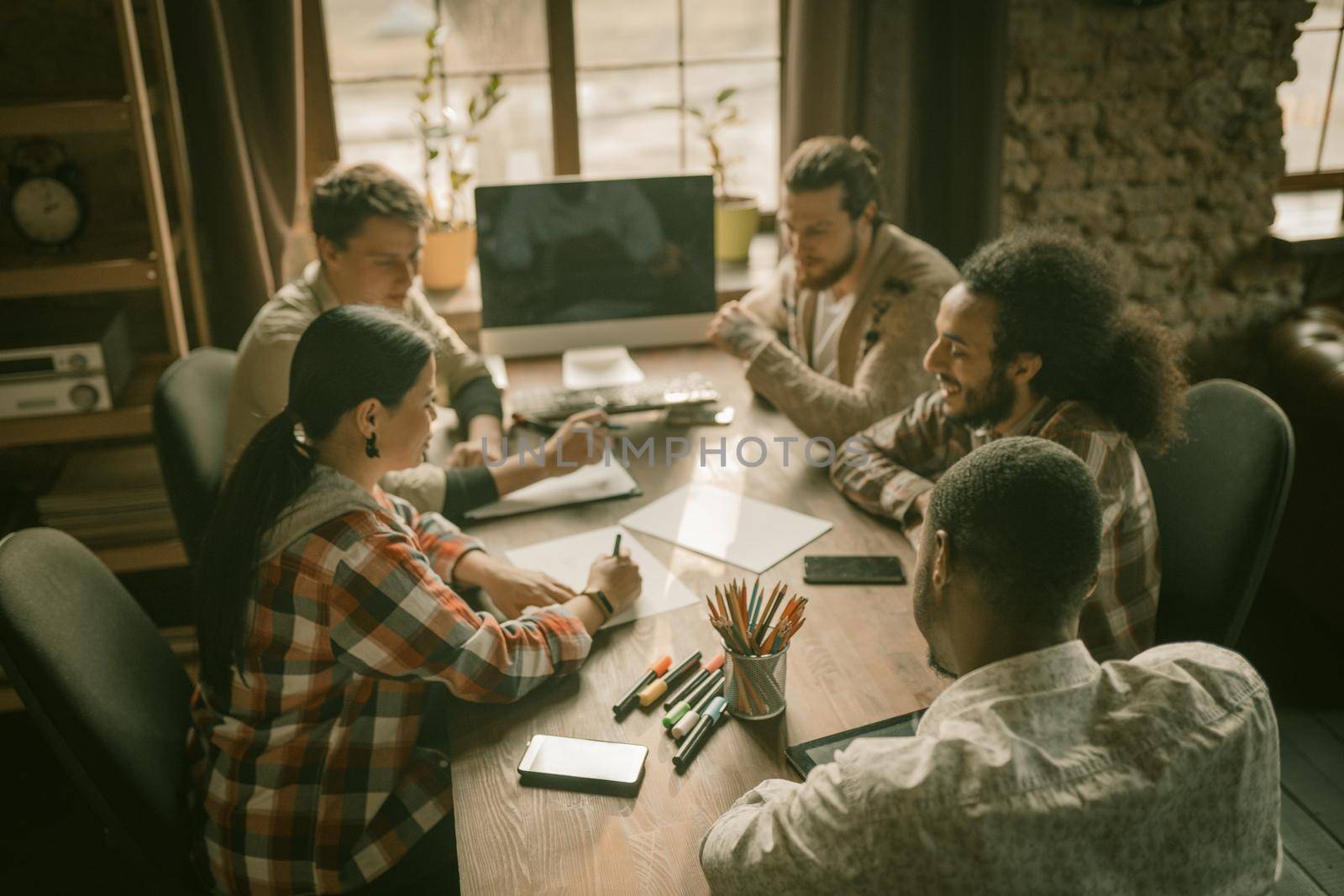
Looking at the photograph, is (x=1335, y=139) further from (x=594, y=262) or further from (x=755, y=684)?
(x=755, y=684)

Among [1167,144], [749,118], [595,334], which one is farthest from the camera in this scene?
[749,118]

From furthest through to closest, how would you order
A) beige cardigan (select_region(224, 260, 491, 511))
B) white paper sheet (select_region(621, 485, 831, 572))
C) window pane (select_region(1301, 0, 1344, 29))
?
window pane (select_region(1301, 0, 1344, 29)) → beige cardigan (select_region(224, 260, 491, 511)) → white paper sheet (select_region(621, 485, 831, 572))

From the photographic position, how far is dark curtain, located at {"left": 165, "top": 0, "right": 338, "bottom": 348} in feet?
8.57

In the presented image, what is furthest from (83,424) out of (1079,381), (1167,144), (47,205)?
(1167,144)

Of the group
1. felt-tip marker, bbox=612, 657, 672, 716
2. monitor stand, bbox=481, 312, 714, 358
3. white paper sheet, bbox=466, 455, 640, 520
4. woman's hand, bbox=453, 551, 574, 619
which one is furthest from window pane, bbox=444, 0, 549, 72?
felt-tip marker, bbox=612, 657, 672, 716

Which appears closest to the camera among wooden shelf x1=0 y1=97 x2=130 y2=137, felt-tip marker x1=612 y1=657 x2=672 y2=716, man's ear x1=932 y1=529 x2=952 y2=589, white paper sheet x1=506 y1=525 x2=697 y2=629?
man's ear x1=932 y1=529 x2=952 y2=589

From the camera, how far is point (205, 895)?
4.68ft

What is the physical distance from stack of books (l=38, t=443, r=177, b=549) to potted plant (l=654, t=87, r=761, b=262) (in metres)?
1.67

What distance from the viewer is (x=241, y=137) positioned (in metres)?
2.69

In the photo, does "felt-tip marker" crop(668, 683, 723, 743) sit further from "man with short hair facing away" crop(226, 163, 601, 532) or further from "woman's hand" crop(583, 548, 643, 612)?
"man with short hair facing away" crop(226, 163, 601, 532)

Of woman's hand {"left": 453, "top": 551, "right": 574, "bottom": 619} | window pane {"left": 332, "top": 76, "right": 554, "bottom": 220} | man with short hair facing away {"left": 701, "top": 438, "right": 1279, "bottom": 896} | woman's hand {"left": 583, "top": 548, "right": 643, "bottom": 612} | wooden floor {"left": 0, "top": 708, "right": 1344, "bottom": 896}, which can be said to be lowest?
wooden floor {"left": 0, "top": 708, "right": 1344, "bottom": 896}

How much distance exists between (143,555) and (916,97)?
7.63 feet

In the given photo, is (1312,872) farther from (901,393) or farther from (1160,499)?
(901,393)

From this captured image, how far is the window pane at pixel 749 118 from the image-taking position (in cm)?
327
